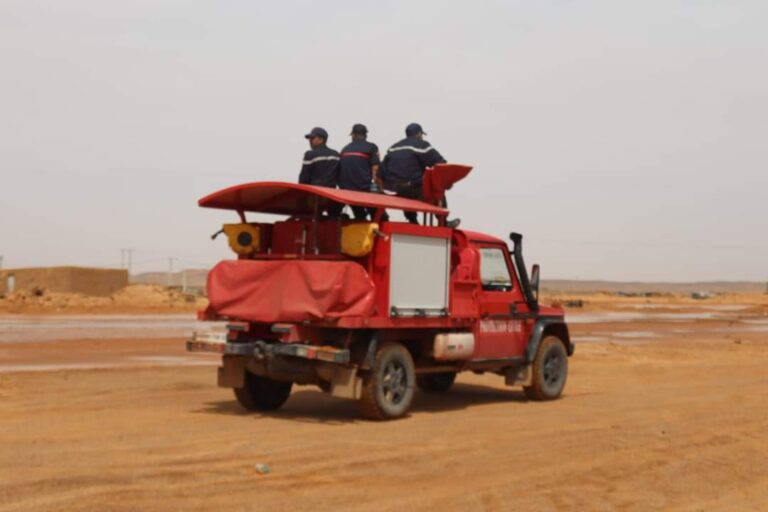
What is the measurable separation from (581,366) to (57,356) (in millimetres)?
11711

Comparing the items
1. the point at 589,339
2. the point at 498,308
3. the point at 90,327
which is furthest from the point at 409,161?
the point at 90,327

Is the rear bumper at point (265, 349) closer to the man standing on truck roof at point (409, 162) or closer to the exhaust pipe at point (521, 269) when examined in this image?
the man standing on truck roof at point (409, 162)

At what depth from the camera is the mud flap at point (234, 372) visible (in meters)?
12.5

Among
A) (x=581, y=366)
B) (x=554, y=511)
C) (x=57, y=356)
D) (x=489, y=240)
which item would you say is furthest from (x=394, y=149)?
(x=57, y=356)

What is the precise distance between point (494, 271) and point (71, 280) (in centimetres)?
5058

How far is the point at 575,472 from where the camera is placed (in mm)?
8852

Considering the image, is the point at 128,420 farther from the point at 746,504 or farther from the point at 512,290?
the point at 746,504

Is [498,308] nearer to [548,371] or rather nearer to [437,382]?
[548,371]

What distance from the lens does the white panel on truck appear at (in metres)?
12.0

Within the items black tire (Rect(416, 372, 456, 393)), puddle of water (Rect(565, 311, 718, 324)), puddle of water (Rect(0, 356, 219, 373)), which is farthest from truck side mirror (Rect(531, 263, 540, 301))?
puddle of water (Rect(565, 311, 718, 324))

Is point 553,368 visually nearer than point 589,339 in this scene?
Yes

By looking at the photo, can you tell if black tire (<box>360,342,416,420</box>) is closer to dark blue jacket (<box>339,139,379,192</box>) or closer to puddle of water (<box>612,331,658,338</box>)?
dark blue jacket (<box>339,139,379,192</box>)

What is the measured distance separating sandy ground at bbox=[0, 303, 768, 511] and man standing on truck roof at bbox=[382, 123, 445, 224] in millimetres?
3008

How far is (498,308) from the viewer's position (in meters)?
14.1
